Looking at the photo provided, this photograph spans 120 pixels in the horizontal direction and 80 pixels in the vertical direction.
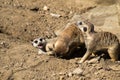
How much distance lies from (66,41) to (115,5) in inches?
64.8

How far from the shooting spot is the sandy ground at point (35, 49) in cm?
512

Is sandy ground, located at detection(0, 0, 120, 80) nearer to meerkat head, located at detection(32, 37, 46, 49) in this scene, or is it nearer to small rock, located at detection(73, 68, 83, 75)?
small rock, located at detection(73, 68, 83, 75)

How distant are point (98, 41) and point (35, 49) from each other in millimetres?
949

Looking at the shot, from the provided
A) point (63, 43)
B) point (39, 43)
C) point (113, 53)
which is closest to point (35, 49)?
point (39, 43)

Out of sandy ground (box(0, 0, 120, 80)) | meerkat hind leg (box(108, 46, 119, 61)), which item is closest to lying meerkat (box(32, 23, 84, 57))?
sandy ground (box(0, 0, 120, 80))

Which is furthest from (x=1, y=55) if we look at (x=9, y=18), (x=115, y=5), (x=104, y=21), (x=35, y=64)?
(x=115, y=5)

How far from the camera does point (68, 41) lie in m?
5.86

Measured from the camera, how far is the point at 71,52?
599 cm

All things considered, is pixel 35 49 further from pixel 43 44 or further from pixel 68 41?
pixel 68 41

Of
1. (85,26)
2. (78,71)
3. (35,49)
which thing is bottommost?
(78,71)

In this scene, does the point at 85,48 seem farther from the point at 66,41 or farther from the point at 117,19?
the point at 117,19

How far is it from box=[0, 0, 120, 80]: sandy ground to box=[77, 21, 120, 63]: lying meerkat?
0.15 meters

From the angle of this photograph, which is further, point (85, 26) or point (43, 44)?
point (43, 44)

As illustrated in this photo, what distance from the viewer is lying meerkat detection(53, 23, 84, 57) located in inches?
229
